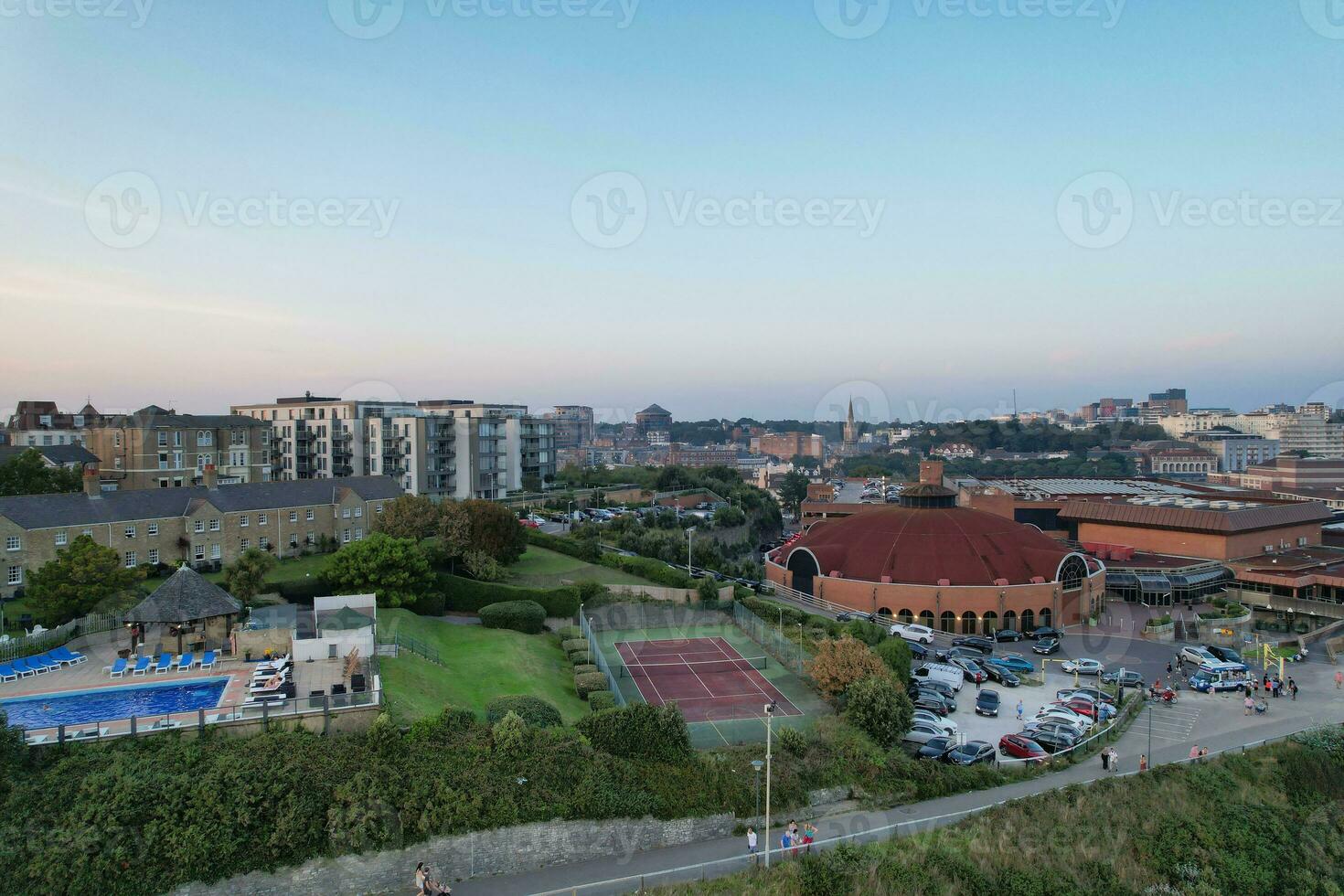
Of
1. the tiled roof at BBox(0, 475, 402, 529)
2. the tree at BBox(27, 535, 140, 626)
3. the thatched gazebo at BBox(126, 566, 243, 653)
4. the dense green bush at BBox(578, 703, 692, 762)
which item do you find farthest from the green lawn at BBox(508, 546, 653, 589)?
the dense green bush at BBox(578, 703, 692, 762)

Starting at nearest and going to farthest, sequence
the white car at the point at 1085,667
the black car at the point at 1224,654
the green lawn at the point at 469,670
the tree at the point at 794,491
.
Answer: the green lawn at the point at 469,670
the white car at the point at 1085,667
the black car at the point at 1224,654
the tree at the point at 794,491

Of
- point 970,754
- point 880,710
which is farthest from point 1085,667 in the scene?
point 880,710

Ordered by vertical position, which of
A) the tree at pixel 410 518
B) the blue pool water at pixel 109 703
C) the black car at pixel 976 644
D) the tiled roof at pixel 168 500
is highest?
the tiled roof at pixel 168 500

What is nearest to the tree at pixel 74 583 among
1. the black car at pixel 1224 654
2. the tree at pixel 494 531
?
the tree at pixel 494 531

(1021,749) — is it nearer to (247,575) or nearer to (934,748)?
(934,748)

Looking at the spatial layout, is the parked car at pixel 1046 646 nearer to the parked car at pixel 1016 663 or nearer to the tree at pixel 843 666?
the parked car at pixel 1016 663

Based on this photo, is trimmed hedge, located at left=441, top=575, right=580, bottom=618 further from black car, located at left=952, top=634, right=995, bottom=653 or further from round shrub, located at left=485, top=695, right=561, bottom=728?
black car, located at left=952, top=634, right=995, bottom=653

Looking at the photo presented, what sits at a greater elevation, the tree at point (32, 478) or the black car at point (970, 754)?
the tree at point (32, 478)
